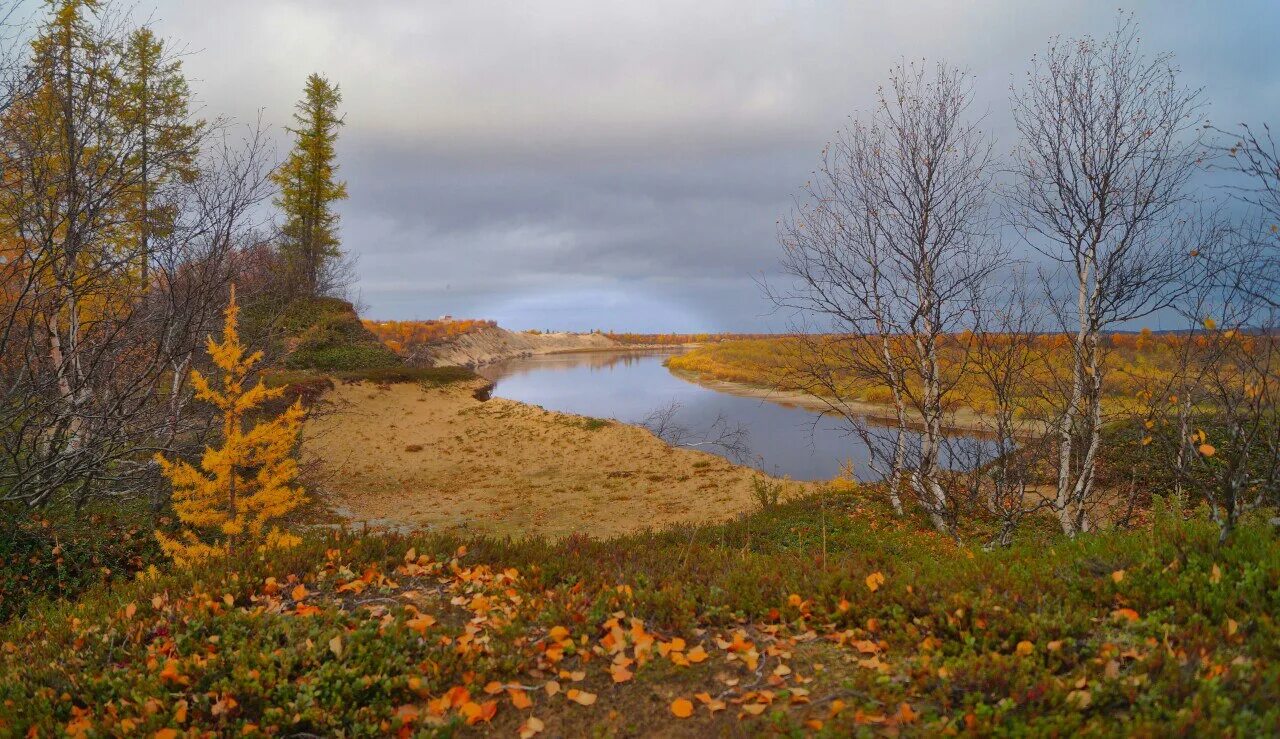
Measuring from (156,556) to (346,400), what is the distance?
17.2m

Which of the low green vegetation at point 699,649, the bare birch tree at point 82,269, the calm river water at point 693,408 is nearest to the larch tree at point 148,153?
the bare birch tree at point 82,269

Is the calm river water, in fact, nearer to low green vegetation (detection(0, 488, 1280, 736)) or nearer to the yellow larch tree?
low green vegetation (detection(0, 488, 1280, 736))

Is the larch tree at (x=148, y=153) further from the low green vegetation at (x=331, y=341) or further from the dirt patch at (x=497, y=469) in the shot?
the low green vegetation at (x=331, y=341)

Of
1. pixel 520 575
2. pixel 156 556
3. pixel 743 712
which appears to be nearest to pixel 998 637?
pixel 743 712

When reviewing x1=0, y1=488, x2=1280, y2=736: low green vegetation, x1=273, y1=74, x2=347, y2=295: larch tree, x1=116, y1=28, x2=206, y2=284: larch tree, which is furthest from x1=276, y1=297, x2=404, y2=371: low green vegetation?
x1=0, y1=488, x2=1280, y2=736: low green vegetation

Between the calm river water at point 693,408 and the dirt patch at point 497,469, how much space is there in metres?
3.62

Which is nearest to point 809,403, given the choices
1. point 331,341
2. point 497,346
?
point 331,341

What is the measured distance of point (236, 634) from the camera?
444cm

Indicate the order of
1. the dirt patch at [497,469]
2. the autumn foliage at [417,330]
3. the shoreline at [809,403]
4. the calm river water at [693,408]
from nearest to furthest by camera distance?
the dirt patch at [497,469] < the calm river water at [693,408] < the shoreline at [809,403] < the autumn foliage at [417,330]

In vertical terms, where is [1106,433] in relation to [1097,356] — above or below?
below

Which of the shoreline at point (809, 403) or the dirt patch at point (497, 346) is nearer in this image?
the shoreline at point (809, 403)

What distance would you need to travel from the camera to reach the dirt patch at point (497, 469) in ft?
52.6

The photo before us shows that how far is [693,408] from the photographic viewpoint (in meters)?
37.9

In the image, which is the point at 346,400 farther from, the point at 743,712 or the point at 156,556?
the point at 743,712
